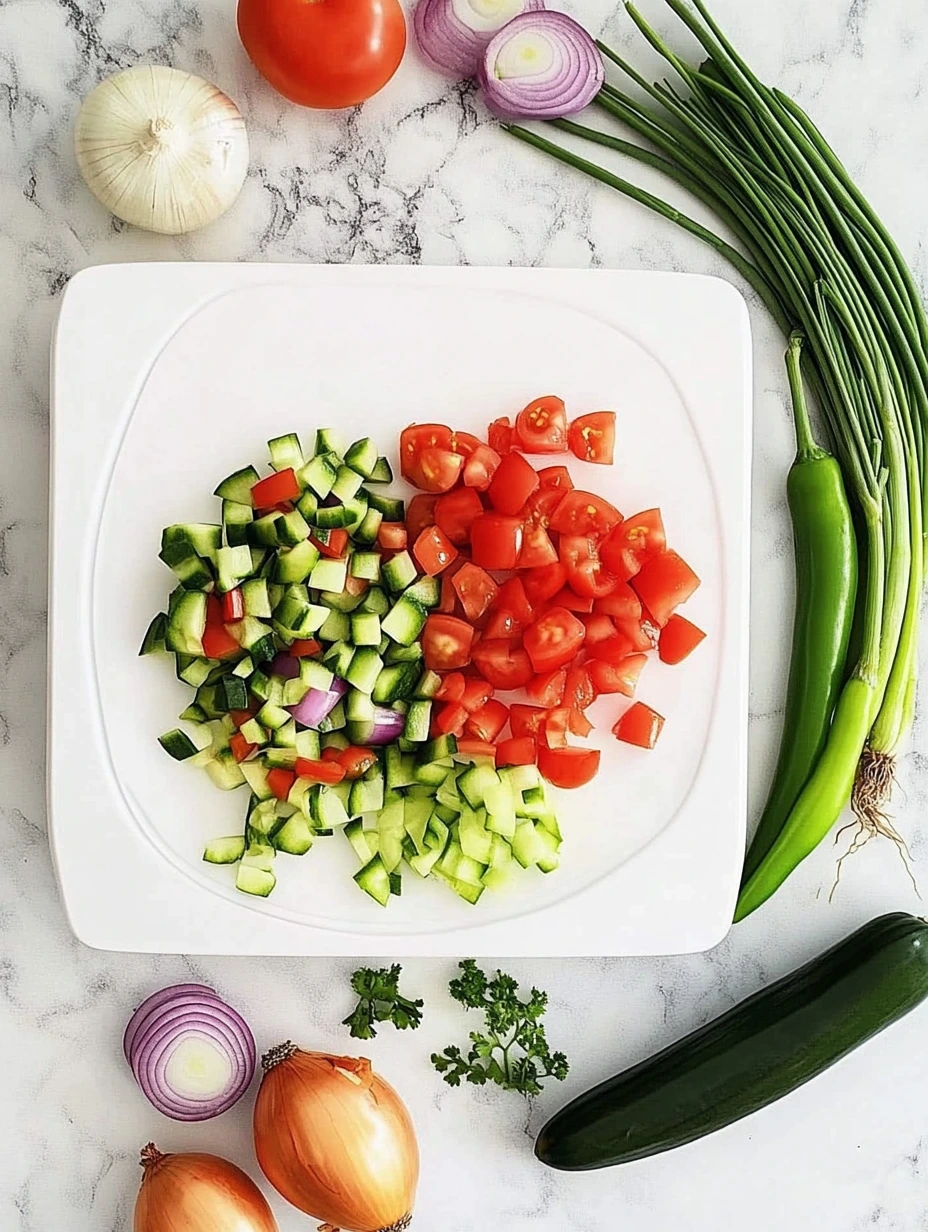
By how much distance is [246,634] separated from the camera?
1561mm

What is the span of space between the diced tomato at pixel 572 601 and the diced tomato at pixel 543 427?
20 cm

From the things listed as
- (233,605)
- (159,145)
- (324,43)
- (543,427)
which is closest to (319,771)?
(233,605)

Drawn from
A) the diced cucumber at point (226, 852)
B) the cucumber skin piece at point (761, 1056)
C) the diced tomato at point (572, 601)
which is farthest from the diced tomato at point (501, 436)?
the cucumber skin piece at point (761, 1056)

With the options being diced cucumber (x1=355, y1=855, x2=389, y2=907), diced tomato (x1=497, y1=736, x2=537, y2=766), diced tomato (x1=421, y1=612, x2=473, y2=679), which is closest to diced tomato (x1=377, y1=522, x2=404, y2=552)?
diced tomato (x1=421, y1=612, x2=473, y2=679)

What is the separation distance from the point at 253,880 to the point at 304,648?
0.34 metres

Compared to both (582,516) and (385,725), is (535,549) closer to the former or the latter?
(582,516)

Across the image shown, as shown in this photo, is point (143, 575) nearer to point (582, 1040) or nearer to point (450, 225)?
point (450, 225)

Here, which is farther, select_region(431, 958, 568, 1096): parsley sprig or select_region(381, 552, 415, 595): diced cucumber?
select_region(431, 958, 568, 1096): parsley sprig

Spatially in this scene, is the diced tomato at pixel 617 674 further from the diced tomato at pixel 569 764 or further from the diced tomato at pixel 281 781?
the diced tomato at pixel 281 781

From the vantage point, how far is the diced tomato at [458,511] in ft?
5.22

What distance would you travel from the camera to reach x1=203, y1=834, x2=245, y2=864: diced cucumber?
1.63 metres

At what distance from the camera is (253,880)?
162 cm

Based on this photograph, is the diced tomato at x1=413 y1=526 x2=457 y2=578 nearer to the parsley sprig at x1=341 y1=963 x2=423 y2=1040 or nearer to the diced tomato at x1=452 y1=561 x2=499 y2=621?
the diced tomato at x1=452 y1=561 x2=499 y2=621

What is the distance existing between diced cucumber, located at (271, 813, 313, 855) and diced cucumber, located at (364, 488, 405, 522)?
439 millimetres
